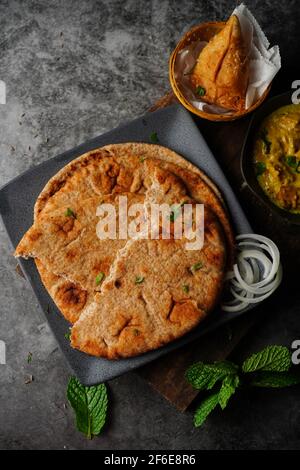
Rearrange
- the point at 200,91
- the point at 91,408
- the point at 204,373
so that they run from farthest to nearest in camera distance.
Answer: the point at 91,408, the point at 200,91, the point at 204,373

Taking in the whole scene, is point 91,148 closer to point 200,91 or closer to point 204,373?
point 200,91

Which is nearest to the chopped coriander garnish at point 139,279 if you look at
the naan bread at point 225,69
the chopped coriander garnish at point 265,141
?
the chopped coriander garnish at point 265,141

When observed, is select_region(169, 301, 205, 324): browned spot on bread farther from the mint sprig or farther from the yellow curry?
the yellow curry

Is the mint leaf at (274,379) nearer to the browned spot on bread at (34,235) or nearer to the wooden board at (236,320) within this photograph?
the wooden board at (236,320)

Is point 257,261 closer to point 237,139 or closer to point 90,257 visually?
point 237,139

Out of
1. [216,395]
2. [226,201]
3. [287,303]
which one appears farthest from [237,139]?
[216,395]

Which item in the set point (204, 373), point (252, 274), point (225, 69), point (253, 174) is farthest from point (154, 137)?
point (204, 373)
